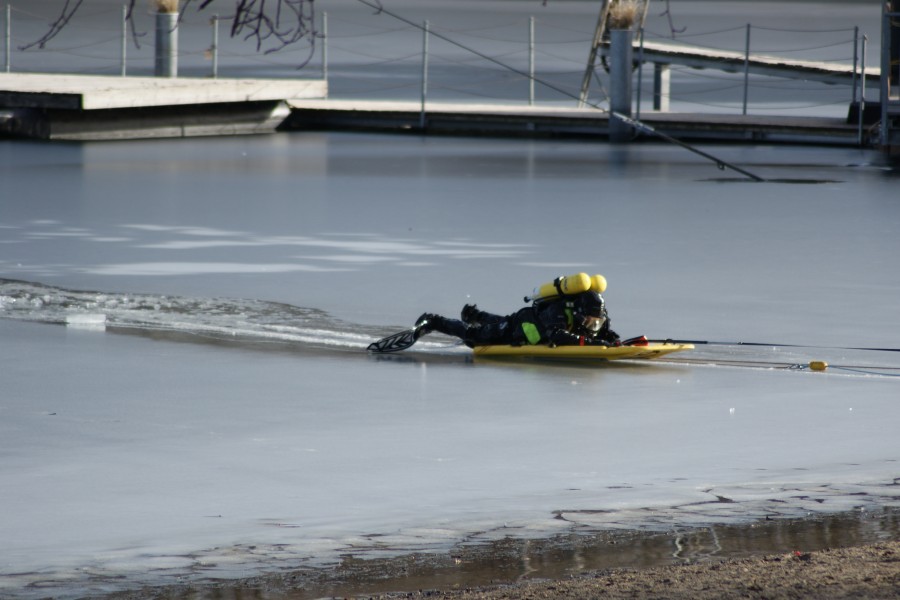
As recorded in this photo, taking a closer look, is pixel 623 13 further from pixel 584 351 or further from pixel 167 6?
pixel 584 351

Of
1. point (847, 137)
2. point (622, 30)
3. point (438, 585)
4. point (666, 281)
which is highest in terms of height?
point (622, 30)

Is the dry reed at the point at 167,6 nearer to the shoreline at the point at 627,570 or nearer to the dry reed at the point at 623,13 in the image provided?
the dry reed at the point at 623,13

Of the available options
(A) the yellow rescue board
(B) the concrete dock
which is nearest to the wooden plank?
(B) the concrete dock

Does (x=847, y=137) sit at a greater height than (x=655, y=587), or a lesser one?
greater

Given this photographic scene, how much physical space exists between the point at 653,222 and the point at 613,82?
949 centimetres

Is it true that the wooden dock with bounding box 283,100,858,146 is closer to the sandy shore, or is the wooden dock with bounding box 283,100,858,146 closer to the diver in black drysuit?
the diver in black drysuit

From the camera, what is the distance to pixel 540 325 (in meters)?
7.36

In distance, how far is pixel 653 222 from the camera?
12.3 meters

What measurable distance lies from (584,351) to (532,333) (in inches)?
12.2

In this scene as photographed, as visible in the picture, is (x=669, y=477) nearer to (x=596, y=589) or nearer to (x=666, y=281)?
(x=596, y=589)

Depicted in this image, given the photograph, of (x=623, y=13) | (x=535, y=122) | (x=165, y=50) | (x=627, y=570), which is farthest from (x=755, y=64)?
(x=627, y=570)

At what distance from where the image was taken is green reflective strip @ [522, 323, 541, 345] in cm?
734

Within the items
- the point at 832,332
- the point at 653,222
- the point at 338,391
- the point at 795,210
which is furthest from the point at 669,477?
the point at 795,210

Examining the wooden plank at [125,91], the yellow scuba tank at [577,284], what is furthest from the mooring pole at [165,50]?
the yellow scuba tank at [577,284]
